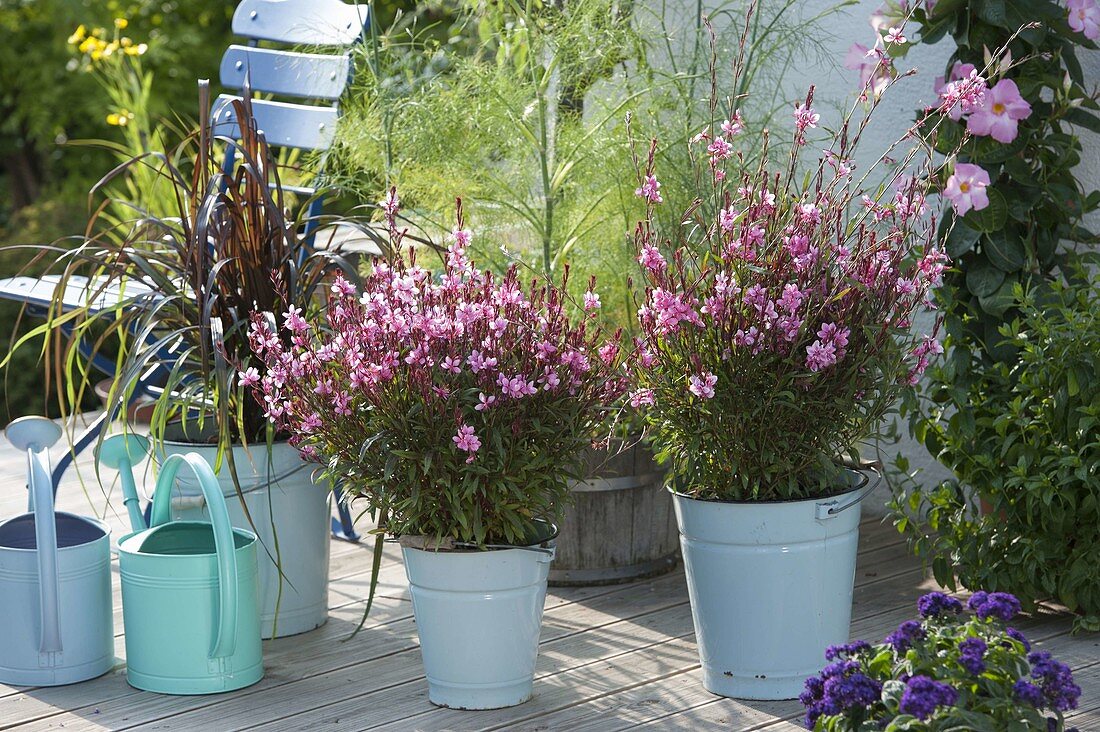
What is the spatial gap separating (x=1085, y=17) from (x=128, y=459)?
2030 millimetres

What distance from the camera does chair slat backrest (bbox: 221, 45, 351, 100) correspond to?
3.31 m

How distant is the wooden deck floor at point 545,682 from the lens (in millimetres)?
2242

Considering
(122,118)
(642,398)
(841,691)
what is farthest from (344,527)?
(122,118)

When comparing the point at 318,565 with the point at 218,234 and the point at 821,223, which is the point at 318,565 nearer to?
the point at 218,234

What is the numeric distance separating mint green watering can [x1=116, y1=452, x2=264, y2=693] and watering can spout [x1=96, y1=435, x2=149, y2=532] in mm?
117

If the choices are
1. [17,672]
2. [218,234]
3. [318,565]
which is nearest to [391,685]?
[318,565]

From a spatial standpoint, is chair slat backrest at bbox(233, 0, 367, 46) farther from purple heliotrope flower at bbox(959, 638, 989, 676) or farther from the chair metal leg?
purple heliotrope flower at bbox(959, 638, 989, 676)

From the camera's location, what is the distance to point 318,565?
266cm

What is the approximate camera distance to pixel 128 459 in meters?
2.62

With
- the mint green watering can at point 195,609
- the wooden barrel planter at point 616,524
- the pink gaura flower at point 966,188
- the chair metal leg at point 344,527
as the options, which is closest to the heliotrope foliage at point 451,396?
the mint green watering can at point 195,609

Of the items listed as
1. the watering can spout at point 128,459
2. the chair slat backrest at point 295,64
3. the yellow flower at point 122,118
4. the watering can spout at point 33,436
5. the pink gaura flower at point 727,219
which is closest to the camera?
the pink gaura flower at point 727,219

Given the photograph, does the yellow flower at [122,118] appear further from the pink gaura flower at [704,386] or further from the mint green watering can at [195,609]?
the pink gaura flower at [704,386]

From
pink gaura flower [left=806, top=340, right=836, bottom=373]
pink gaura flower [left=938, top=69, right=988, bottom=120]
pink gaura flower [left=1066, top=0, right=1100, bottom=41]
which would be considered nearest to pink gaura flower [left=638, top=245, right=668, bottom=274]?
pink gaura flower [left=806, top=340, right=836, bottom=373]

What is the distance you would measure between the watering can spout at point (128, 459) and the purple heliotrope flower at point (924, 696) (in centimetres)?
151
